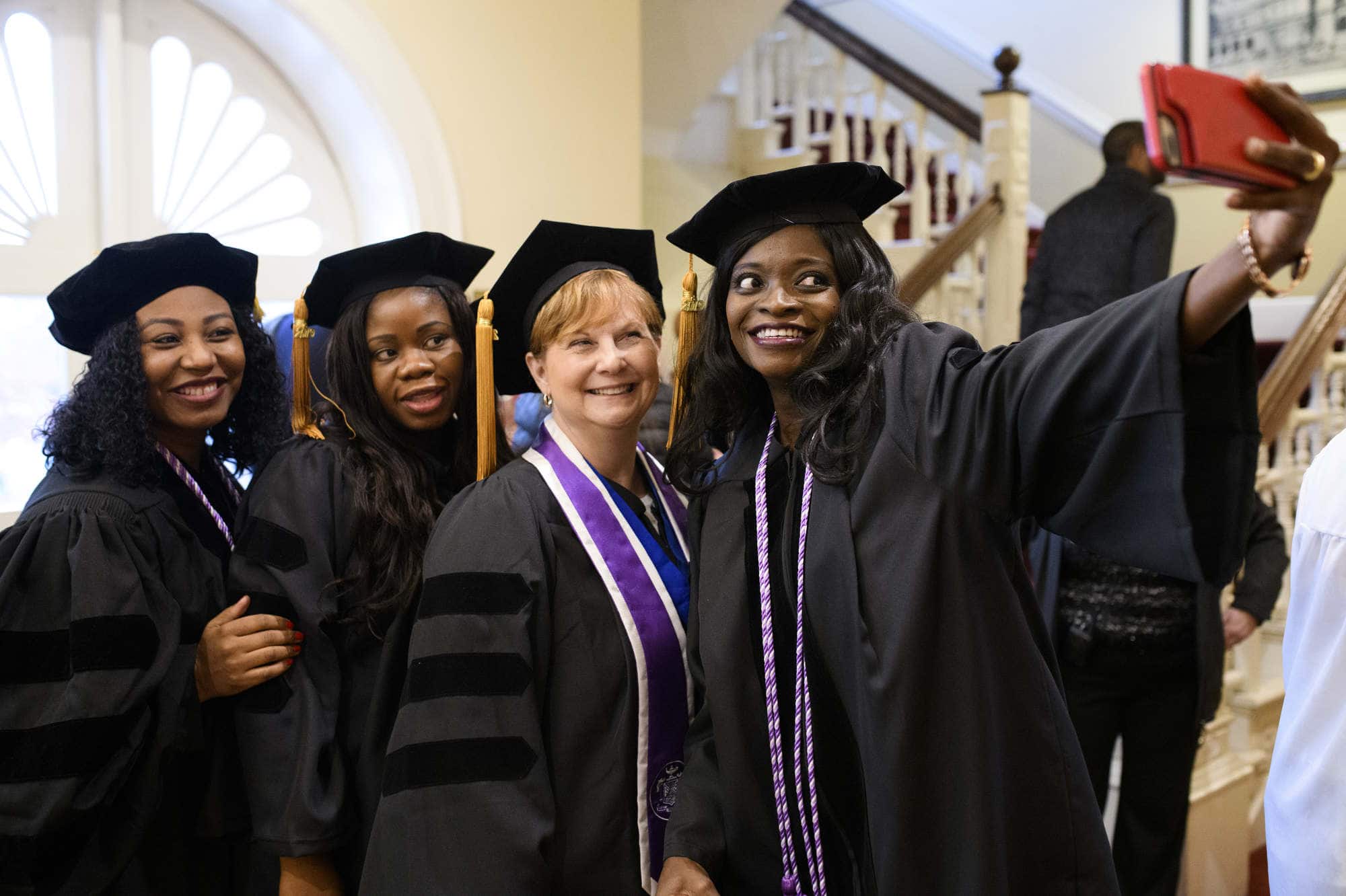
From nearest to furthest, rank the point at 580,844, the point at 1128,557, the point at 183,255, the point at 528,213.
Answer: the point at 1128,557 < the point at 580,844 < the point at 183,255 < the point at 528,213

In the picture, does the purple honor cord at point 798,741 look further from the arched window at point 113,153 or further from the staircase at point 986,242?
the arched window at point 113,153

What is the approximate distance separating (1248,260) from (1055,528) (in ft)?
1.27

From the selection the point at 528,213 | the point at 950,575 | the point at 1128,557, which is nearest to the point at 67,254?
the point at 528,213

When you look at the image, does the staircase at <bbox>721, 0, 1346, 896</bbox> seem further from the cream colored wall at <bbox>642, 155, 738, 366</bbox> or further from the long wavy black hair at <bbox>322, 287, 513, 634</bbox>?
the long wavy black hair at <bbox>322, 287, 513, 634</bbox>

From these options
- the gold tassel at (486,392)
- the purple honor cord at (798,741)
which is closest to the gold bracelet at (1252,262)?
the purple honor cord at (798,741)

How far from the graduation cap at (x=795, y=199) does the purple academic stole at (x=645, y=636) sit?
470 mm

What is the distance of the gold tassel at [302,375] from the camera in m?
2.25

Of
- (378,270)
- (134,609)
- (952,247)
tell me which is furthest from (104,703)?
(952,247)

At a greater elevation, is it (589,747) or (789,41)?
(789,41)

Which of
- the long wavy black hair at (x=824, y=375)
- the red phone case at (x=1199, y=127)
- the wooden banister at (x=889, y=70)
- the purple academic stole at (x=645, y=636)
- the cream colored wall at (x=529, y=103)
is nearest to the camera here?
the red phone case at (x=1199, y=127)

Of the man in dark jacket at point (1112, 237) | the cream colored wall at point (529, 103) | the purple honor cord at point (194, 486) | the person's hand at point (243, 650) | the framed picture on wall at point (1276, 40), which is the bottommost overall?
the person's hand at point (243, 650)

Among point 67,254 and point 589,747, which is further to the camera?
point 67,254

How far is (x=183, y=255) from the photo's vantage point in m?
2.17

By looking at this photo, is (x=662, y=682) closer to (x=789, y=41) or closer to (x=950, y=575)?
(x=950, y=575)
